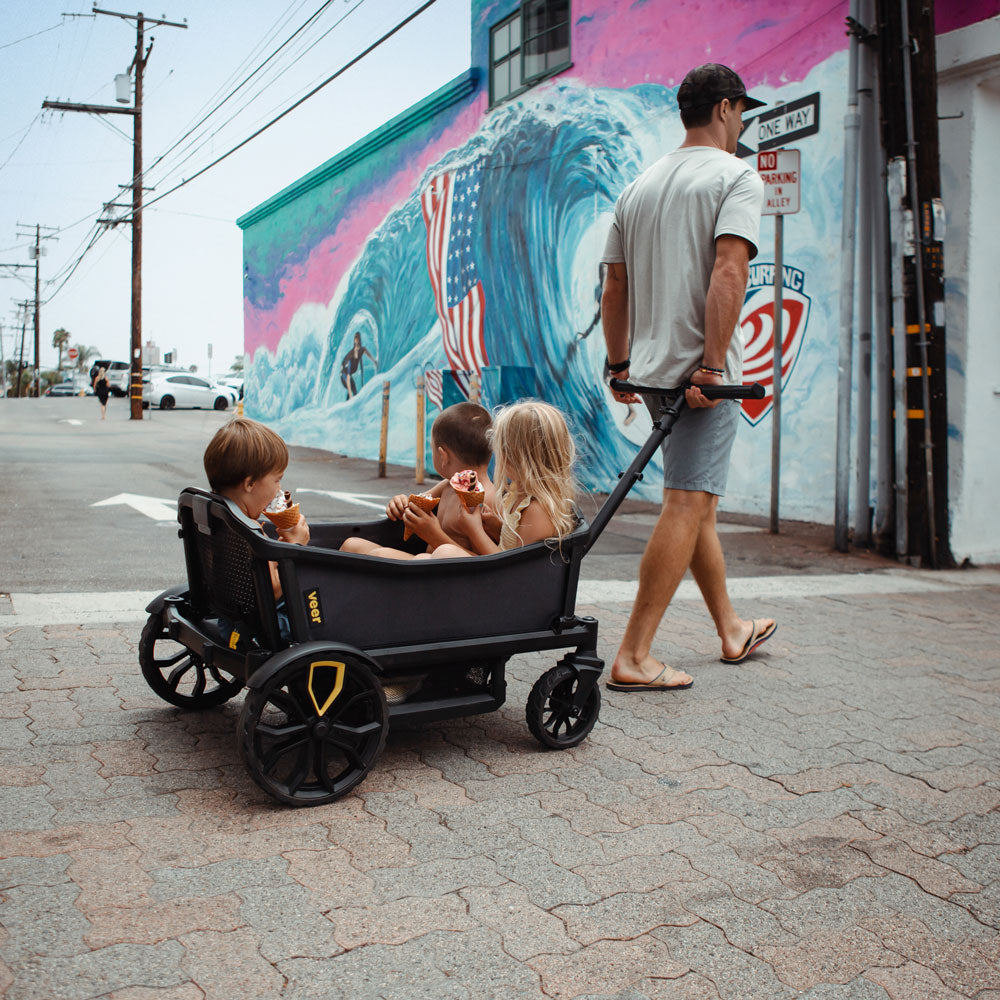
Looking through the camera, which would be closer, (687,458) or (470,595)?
(470,595)

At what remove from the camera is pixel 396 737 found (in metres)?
3.22

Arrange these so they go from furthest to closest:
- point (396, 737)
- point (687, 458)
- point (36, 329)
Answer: point (36, 329), point (687, 458), point (396, 737)

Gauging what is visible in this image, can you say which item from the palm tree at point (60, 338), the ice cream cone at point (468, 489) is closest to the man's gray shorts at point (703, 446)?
the ice cream cone at point (468, 489)

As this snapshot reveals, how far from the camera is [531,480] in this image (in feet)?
10.3

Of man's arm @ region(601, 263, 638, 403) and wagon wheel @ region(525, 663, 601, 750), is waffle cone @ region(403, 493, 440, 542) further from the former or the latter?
man's arm @ region(601, 263, 638, 403)

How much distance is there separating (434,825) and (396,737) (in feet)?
2.32

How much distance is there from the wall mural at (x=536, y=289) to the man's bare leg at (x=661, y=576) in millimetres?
4472

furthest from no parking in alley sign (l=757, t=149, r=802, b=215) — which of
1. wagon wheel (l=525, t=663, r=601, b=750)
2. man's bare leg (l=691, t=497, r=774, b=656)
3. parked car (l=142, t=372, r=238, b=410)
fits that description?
parked car (l=142, t=372, r=238, b=410)

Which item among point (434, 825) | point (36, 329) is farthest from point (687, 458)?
point (36, 329)

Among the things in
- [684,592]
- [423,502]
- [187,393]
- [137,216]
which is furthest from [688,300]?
[187,393]

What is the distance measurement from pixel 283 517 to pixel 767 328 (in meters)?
6.20

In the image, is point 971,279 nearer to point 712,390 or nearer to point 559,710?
point 712,390

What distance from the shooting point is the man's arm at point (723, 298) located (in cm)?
353

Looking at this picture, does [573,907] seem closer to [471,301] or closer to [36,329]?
[471,301]
